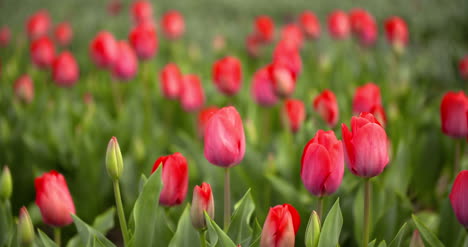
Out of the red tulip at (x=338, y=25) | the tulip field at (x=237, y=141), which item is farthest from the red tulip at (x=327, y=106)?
the red tulip at (x=338, y=25)

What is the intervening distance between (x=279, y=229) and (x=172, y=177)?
Result: 28 centimetres

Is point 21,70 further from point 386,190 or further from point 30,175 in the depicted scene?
point 386,190

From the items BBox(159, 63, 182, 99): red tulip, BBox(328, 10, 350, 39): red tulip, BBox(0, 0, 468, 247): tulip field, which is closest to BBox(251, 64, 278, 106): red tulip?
BBox(0, 0, 468, 247): tulip field

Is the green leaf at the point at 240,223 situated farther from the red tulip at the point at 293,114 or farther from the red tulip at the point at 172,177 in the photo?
the red tulip at the point at 293,114

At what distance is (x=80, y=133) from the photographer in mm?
1896

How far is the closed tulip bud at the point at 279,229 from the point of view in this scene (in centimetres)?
88

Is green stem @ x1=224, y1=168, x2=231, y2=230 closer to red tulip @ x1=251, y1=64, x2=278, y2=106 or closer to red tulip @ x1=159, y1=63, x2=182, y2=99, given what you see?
red tulip @ x1=251, y1=64, x2=278, y2=106

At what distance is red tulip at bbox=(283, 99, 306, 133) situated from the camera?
1758 millimetres

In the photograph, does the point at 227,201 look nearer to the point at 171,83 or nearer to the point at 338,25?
the point at 171,83

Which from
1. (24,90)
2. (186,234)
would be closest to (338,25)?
(24,90)

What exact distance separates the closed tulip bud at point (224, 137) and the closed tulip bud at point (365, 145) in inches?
8.8

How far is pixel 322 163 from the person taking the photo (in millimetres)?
979

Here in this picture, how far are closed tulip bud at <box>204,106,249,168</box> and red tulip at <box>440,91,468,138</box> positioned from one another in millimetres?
592

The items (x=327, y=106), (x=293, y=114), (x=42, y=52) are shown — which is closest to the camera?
(x=327, y=106)
